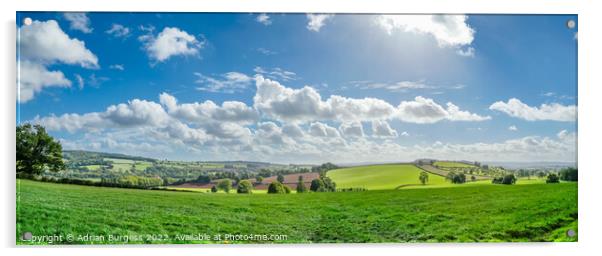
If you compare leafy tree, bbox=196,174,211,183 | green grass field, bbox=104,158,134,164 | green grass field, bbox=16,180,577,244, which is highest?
green grass field, bbox=104,158,134,164

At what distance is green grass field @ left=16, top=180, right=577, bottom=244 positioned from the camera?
7.42 metres

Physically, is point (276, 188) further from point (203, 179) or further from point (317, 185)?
point (203, 179)

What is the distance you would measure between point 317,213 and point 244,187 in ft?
4.31

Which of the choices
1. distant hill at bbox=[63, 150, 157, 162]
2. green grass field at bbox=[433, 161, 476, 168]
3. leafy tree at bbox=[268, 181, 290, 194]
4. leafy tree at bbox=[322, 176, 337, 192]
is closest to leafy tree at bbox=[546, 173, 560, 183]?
green grass field at bbox=[433, 161, 476, 168]

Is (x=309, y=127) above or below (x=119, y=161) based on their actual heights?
above

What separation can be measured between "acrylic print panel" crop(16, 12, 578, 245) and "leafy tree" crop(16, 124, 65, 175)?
0.07 ft

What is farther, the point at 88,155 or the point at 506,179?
the point at 506,179

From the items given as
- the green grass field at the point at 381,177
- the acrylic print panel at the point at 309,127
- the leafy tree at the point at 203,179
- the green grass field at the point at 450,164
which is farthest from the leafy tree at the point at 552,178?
the leafy tree at the point at 203,179

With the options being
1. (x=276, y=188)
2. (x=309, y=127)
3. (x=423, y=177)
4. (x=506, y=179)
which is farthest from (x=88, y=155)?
(x=506, y=179)

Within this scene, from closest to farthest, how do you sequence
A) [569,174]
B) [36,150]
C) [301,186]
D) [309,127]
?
[36,150] → [569,174] → [309,127] → [301,186]

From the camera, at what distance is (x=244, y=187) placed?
7.93m

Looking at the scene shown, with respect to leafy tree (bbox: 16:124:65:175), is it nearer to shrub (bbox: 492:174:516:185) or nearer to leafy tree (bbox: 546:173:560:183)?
shrub (bbox: 492:174:516:185)
